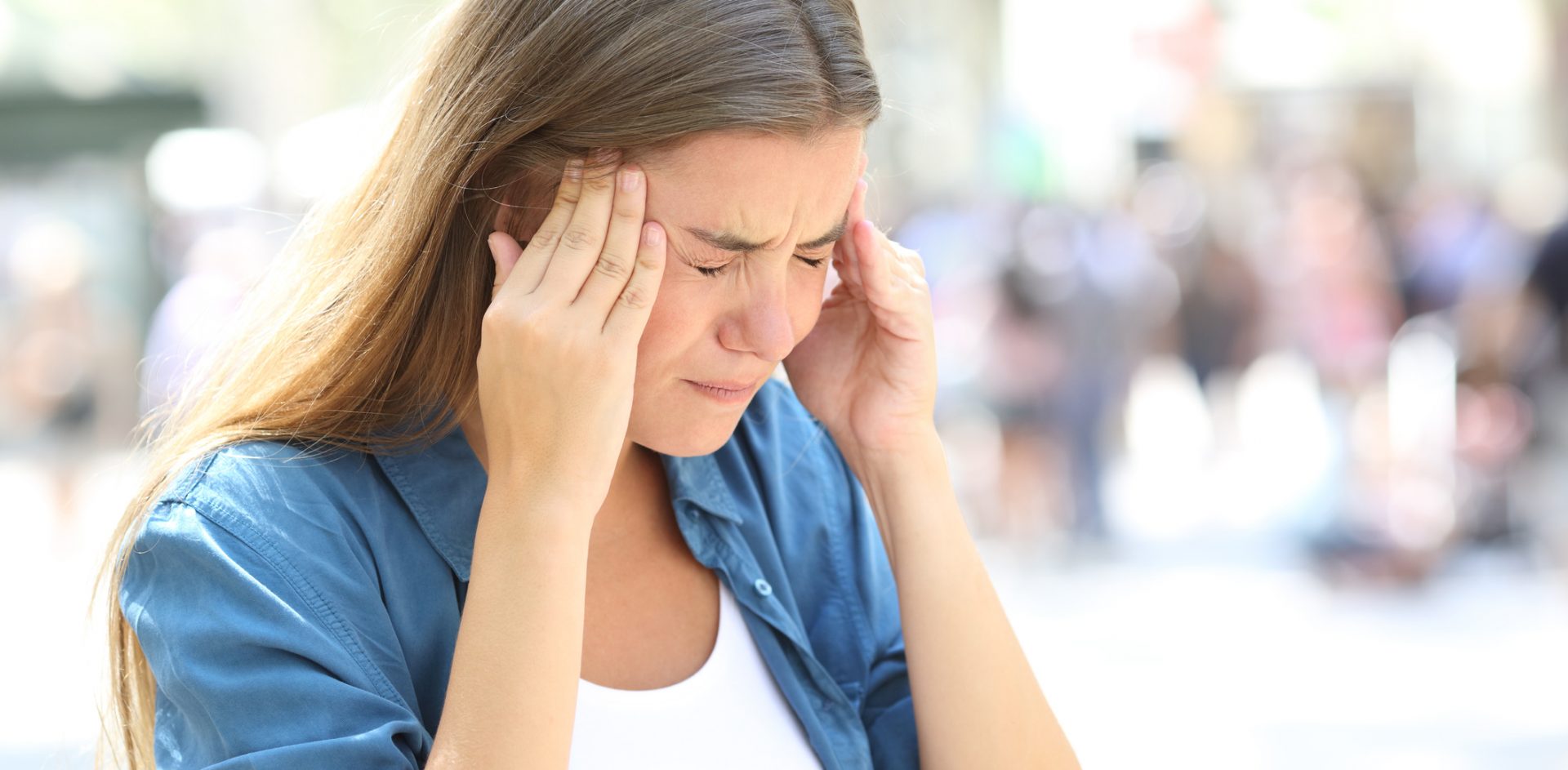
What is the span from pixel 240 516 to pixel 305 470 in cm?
11

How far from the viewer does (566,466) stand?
160cm

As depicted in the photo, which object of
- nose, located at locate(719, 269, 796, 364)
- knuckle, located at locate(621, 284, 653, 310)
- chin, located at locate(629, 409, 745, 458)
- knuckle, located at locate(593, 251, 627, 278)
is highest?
knuckle, located at locate(593, 251, 627, 278)

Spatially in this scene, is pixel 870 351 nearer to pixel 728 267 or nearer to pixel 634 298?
pixel 728 267

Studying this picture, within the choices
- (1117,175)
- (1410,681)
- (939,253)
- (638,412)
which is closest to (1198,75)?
(1117,175)

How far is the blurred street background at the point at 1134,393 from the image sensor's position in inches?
235

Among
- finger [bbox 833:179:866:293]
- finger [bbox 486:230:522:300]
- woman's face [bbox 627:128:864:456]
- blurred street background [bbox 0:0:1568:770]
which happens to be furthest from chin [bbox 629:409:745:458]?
blurred street background [bbox 0:0:1568:770]

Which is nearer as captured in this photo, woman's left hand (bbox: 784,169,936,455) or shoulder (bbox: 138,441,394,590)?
shoulder (bbox: 138,441,394,590)

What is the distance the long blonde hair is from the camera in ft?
5.46

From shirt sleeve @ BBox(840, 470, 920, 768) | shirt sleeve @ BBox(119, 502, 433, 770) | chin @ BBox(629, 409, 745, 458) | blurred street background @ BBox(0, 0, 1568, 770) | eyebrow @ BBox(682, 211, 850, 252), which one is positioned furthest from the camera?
blurred street background @ BBox(0, 0, 1568, 770)

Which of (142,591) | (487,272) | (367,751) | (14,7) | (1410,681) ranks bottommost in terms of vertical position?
(1410,681)

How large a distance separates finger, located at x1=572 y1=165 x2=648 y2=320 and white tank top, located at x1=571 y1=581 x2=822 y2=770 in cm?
43

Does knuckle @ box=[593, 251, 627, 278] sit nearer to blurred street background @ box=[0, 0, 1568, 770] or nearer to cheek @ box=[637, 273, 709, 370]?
cheek @ box=[637, 273, 709, 370]

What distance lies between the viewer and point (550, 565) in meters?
1.55

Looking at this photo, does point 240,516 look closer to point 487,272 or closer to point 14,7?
point 487,272
